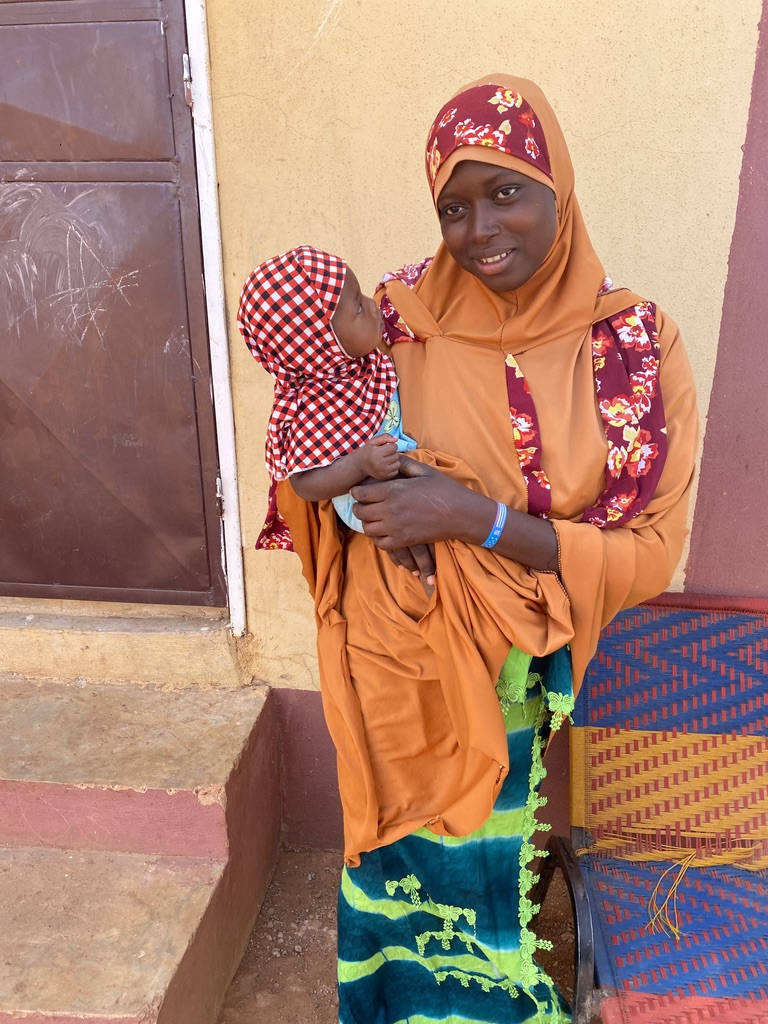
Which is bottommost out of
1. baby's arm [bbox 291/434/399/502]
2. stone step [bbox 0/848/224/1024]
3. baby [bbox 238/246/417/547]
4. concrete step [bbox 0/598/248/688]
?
stone step [bbox 0/848/224/1024]

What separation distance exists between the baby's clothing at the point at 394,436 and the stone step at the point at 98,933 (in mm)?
1199

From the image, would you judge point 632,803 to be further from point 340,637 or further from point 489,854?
point 340,637

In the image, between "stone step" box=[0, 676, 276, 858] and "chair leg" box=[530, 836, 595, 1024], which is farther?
"stone step" box=[0, 676, 276, 858]

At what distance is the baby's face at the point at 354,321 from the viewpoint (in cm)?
129

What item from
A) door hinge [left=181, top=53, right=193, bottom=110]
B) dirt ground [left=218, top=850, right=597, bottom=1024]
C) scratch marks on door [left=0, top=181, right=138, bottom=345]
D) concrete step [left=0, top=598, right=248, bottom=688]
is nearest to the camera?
door hinge [left=181, top=53, right=193, bottom=110]

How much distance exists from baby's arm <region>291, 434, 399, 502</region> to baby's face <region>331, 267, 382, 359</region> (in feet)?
0.53

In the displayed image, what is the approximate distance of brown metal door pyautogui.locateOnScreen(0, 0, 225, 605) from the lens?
198 centimetres

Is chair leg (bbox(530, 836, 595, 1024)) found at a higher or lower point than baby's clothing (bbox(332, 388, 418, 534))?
lower

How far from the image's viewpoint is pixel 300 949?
242 cm

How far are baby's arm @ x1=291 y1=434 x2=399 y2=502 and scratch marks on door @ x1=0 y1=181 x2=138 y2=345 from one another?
1.13 meters

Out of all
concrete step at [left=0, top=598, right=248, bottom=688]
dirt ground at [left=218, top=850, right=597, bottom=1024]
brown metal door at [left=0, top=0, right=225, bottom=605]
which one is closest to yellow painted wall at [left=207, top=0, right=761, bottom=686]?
brown metal door at [left=0, top=0, right=225, bottom=605]

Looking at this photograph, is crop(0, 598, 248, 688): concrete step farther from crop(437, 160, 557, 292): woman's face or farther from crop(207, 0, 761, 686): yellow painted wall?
crop(437, 160, 557, 292): woman's face

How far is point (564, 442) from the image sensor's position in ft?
4.63

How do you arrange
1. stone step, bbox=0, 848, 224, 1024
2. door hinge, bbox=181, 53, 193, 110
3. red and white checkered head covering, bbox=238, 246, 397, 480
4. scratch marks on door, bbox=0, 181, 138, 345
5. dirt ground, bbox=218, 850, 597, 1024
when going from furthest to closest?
dirt ground, bbox=218, 850, 597, 1024 < scratch marks on door, bbox=0, 181, 138, 345 < door hinge, bbox=181, 53, 193, 110 < stone step, bbox=0, 848, 224, 1024 < red and white checkered head covering, bbox=238, 246, 397, 480
